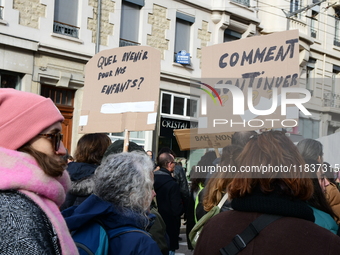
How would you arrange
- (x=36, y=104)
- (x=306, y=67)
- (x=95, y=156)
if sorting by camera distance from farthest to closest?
(x=306, y=67), (x=95, y=156), (x=36, y=104)

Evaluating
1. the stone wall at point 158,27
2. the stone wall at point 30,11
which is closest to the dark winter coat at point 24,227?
the stone wall at point 30,11

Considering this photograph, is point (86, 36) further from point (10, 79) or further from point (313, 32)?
point (313, 32)

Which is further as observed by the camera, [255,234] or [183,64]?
[183,64]

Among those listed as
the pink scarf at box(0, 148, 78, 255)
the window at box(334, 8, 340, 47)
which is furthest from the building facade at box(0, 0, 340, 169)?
the pink scarf at box(0, 148, 78, 255)

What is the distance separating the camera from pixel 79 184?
3.82 m

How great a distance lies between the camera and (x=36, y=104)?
1.65m

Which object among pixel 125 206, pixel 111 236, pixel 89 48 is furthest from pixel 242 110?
pixel 89 48

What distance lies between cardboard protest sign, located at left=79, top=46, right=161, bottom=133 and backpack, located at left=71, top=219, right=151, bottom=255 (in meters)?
2.42

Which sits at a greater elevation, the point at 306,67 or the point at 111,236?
the point at 306,67

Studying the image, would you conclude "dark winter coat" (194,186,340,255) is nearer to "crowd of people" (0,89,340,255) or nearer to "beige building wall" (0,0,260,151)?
"crowd of people" (0,89,340,255)

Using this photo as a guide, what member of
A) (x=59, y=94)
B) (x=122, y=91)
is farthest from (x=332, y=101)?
(x=59, y=94)

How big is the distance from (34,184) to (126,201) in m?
1.16

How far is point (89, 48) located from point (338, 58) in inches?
586

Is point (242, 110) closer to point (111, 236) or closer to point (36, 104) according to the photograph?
point (111, 236)
